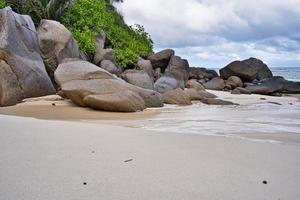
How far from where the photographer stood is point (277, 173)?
3.08 m

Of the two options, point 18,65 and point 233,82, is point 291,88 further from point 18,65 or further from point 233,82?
point 18,65

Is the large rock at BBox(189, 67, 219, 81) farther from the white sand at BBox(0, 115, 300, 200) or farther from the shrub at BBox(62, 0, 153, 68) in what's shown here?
the white sand at BBox(0, 115, 300, 200)

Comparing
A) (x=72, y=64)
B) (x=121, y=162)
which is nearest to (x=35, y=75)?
(x=72, y=64)

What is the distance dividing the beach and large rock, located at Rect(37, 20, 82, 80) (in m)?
7.53

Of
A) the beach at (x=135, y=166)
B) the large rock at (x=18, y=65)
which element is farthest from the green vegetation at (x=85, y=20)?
the beach at (x=135, y=166)

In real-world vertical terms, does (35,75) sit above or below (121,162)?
above

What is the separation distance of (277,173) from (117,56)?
15725 millimetres

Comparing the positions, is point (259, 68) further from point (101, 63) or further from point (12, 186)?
point (12, 186)

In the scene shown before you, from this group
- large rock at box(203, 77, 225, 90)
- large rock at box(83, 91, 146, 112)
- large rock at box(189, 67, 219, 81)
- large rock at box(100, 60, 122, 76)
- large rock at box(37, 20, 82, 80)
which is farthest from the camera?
large rock at box(189, 67, 219, 81)

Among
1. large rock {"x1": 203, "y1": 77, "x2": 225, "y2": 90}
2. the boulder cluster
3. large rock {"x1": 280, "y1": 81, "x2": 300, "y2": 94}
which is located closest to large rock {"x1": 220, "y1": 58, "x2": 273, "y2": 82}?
large rock {"x1": 203, "y1": 77, "x2": 225, "y2": 90}

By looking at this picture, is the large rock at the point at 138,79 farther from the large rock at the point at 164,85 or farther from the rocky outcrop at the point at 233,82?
the rocky outcrop at the point at 233,82

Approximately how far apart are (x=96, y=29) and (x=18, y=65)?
7.94 meters

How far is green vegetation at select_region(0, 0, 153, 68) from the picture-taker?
15430 mm

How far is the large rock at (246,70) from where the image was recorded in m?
25.7
